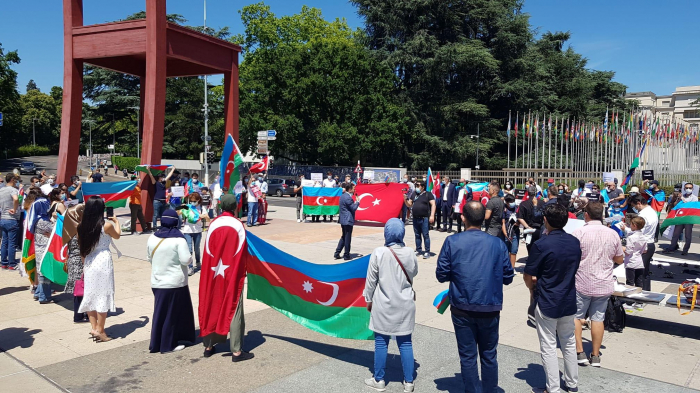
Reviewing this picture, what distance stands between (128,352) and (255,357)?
150cm

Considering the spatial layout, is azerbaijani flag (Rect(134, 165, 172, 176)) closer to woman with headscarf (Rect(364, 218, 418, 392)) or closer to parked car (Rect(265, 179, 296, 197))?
woman with headscarf (Rect(364, 218, 418, 392))

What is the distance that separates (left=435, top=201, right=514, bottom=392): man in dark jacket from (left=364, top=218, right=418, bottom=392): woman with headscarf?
1.58 feet

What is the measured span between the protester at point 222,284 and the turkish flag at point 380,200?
510 inches

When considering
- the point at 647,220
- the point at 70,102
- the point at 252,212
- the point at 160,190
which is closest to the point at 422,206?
the point at 647,220

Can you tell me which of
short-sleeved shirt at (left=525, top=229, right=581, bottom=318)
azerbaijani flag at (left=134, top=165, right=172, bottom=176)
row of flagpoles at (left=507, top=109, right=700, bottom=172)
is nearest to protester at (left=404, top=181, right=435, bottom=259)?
short-sleeved shirt at (left=525, top=229, right=581, bottom=318)

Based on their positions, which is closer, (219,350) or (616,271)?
(219,350)

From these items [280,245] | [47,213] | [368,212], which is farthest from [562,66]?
[47,213]

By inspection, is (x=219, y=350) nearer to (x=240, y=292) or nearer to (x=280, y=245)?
(x=240, y=292)

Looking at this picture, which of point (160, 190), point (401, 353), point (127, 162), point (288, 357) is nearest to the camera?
point (401, 353)

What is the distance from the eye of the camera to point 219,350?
6035 millimetres

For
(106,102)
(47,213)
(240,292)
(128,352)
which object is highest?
(106,102)

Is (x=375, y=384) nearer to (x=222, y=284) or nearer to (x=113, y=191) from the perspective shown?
(x=222, y=284)

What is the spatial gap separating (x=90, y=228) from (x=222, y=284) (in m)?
1.90

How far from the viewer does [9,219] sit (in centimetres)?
1018
